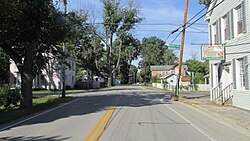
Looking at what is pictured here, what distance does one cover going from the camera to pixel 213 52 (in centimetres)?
1917

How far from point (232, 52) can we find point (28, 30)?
12646mm

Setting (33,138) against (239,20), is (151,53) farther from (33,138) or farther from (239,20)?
(33,138)

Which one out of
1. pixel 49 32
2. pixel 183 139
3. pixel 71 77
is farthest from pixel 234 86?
pixel 71 77

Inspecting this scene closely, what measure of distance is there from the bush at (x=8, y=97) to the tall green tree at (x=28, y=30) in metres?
1.34

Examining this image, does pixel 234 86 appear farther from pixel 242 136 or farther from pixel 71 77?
pixel 71 77

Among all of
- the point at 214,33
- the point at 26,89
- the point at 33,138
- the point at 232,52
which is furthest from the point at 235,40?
the point at 26,89

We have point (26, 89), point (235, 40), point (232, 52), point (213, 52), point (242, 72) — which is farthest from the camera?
point (26, 89)

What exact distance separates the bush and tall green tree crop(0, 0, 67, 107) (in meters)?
1.34

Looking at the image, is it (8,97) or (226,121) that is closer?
(226,121)

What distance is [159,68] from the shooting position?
130 metres

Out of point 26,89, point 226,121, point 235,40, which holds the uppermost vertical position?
point 235,40

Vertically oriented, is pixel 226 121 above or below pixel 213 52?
below

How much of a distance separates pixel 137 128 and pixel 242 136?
351cm

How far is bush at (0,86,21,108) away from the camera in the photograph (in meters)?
20.3
